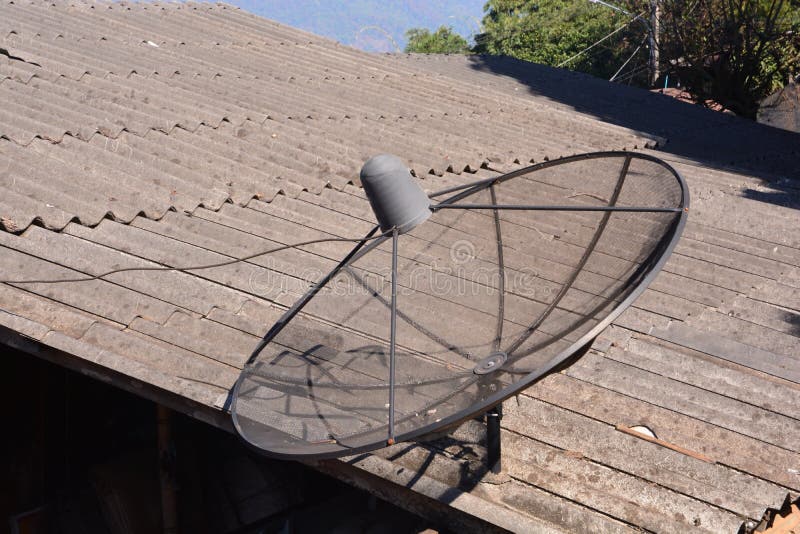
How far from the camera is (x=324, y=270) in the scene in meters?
4.16

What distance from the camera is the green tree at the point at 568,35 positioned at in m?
31.5

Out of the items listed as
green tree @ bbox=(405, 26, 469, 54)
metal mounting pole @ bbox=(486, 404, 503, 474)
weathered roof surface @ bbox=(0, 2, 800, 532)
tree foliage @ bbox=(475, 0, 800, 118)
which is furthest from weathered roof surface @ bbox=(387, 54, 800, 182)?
green tree @ bbox=(405, 26, 469, 54)

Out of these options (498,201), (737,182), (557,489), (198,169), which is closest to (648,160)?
(498,201)

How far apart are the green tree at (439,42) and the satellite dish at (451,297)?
130 feet

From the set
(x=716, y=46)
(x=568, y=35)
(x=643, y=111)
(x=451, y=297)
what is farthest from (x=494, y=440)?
(x=568, y=35)

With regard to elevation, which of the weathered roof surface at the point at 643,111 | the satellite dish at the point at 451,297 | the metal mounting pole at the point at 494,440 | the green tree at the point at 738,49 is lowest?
the metal mounting pole at the point at 494,440

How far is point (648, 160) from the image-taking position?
2951mm

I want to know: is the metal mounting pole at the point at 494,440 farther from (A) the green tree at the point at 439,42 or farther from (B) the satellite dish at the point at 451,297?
(A) the green tree at the point at 439,42

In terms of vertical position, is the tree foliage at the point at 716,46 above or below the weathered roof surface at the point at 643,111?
above

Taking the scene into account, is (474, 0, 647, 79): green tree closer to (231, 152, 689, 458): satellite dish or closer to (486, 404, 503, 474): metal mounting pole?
(231, 152, 689, 458): satellite dish

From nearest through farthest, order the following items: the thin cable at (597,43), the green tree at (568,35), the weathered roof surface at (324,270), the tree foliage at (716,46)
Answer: the weathered roof surface at (324,270), the tree foliage at (716,46), the thin cable at (597,43), the green tree at (568,35)

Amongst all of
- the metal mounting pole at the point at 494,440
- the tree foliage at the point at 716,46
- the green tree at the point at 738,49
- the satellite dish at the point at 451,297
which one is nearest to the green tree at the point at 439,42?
the tree foliage at the point at 716,46

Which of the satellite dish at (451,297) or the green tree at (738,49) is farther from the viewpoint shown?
the green tree at (738,49)

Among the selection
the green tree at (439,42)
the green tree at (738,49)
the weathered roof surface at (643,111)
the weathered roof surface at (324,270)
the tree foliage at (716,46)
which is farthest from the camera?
the green tree at (439,42)
